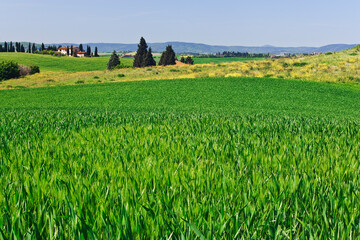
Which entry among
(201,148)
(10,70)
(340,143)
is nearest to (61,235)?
(201,148)

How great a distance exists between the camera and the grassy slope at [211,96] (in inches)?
1174

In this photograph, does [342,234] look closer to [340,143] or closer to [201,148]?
[201,148]

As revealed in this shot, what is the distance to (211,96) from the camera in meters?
35.8

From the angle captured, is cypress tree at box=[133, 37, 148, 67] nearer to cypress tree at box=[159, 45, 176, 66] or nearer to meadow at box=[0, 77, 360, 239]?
cypress tree at box=[159, 45, 176, 66]

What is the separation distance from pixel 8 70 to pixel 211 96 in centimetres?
7487

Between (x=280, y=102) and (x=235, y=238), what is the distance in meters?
31.7

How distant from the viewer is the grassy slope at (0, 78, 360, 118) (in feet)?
97.8

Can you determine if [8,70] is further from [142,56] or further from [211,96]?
[211,96]

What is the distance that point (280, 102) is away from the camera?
31.4 meters

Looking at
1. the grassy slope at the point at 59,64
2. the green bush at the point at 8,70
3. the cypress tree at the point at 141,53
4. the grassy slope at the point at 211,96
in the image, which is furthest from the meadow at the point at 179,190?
the grassy slope at the point at 59,64

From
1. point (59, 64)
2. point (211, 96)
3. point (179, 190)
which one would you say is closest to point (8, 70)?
point (59, 64)

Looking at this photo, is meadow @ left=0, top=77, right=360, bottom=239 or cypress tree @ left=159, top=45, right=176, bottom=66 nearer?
meadow @ left=0, top=77, right=360, bottom=239

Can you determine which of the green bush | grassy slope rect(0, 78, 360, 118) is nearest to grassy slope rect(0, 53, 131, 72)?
the green bush

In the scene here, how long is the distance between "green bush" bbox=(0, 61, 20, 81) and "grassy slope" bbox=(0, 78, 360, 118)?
45713 millimetres
